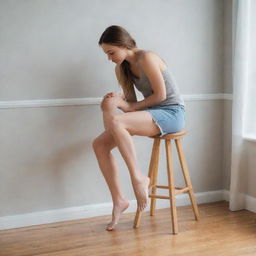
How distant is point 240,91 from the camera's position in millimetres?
2975

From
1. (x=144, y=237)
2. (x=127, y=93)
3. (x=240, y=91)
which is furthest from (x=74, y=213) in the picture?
(x=240, y=91)

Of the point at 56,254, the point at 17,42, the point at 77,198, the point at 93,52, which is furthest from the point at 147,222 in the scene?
the point at 17,42

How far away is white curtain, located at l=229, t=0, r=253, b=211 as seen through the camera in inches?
115

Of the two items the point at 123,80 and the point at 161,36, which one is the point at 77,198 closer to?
the point at 123,80

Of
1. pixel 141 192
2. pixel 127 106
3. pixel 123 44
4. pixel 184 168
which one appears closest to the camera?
pixel 141 192

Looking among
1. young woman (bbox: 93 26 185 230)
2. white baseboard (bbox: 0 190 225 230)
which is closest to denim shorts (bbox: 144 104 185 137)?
young woman (bbox: 93 26 185 230)

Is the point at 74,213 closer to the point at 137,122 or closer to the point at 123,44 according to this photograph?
the point at 137,122

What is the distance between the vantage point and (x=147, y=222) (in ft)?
9.55

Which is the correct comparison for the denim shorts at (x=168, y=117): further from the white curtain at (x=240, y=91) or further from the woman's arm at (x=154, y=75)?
the white curtain at (x=240, y=91)

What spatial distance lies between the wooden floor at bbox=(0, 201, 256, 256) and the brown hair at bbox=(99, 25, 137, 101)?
0.90m

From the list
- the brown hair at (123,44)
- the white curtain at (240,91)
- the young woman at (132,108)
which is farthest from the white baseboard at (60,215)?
the brown hair at (123,44)

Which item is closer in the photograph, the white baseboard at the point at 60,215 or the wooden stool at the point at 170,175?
the wooden stool at the point at 170,175

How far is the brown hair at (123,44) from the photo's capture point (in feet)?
8.40

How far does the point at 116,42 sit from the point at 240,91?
1.01m
